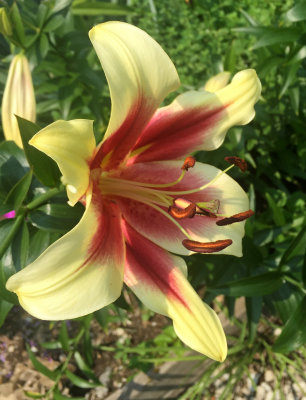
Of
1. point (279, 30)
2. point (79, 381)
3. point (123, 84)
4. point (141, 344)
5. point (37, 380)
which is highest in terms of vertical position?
point (123, 84)

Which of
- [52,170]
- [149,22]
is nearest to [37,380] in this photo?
[52,170]

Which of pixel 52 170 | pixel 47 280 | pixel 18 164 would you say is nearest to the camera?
pixel 47 280

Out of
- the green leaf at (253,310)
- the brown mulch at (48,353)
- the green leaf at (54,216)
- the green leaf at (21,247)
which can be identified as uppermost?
the green leaf at (54,216)

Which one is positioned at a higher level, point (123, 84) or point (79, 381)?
point (123, 84)

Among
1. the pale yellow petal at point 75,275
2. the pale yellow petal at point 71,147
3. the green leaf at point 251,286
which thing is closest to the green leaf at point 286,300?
the green leaf at point 251,286

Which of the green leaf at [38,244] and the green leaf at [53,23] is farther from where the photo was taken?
the green leaf at [53,23]

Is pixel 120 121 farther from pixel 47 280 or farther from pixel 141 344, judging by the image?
pixel 141 344

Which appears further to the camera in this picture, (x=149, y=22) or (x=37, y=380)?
(x=149, y=22)

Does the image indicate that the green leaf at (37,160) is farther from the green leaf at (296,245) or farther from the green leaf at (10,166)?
the green leaf at (296,245)

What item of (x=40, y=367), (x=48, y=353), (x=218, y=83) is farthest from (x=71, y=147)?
(x=48, y=353)

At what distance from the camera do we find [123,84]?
0.60 m

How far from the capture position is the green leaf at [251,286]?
1060 millimetres

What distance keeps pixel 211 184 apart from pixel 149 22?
6.56 feet

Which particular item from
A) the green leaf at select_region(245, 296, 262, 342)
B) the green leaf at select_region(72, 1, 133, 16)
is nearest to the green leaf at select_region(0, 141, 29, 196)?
the green leaf at select_region(72, 1, 133, 16)
